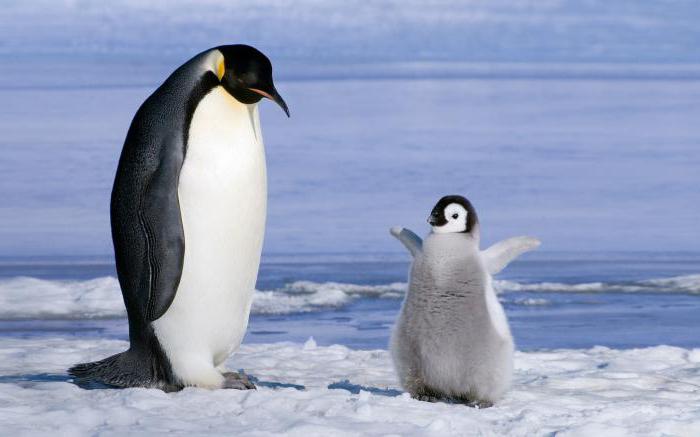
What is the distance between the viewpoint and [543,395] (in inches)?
187

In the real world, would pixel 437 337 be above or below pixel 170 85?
below

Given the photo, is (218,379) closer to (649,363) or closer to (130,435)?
(130,435)

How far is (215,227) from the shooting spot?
433cm

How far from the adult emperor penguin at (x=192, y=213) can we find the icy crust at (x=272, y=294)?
4140mm

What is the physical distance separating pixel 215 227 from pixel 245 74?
56cm

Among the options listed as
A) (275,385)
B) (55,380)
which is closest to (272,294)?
(275,385)

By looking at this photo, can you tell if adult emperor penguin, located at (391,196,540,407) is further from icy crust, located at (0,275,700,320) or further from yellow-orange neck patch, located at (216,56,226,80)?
icy crust, located at (0,275,700,320)

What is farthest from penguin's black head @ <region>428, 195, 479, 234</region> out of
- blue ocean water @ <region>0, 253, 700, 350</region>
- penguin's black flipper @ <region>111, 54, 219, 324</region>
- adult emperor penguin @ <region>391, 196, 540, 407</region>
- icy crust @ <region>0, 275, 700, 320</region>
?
icy crust @ <region>0, 275, 700, 320</region>

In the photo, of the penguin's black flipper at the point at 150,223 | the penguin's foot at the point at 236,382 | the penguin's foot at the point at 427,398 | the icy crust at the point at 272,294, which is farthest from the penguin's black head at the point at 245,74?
the icy crust at the point at 272,294

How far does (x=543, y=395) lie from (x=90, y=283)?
18.5ft

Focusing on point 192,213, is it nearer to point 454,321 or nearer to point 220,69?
point 220,69

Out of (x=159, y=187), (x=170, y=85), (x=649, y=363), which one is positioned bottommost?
(x=649, y=363)

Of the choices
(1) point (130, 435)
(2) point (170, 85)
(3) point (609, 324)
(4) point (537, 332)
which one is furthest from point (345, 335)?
(1) point (130, 435)

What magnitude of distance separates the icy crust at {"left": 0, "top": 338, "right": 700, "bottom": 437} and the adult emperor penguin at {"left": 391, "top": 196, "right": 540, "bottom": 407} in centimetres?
13
